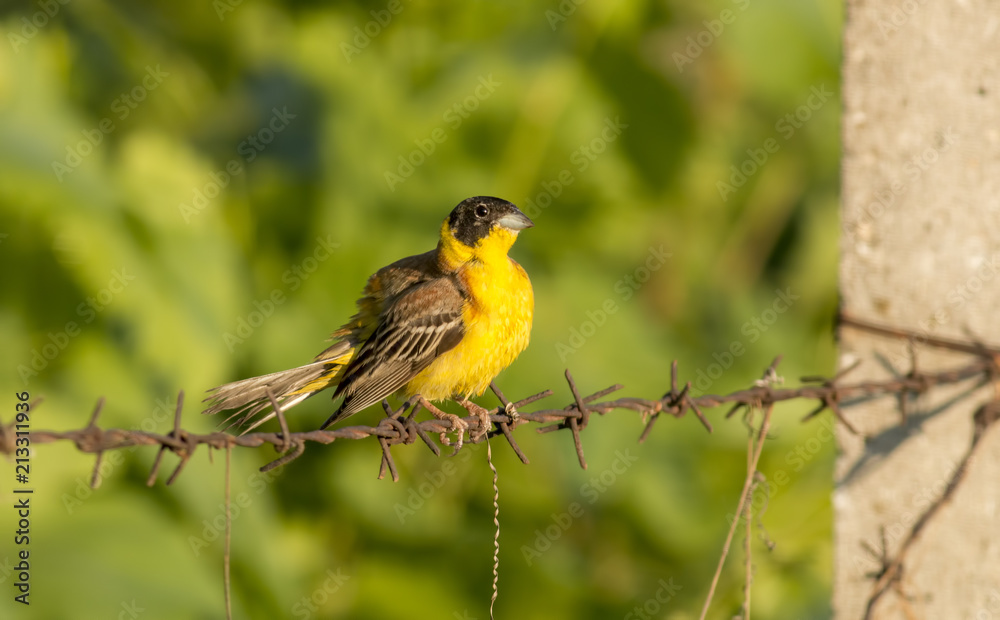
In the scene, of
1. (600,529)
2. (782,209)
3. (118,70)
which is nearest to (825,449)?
(600,529)

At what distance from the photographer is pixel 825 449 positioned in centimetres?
711

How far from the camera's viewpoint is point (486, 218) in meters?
4.45

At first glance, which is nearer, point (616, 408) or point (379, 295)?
point (616, 408)

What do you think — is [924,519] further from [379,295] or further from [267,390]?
[379,295]

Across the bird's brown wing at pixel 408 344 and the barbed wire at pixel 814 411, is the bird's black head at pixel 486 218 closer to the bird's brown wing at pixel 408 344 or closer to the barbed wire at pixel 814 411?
the bird's brown wing at pixel 408 344

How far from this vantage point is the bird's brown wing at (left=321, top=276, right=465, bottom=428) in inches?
168

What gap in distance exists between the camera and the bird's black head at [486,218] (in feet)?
14.6

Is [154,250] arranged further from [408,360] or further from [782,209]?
[782,209]

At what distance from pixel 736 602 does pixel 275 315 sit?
3429 millimetres

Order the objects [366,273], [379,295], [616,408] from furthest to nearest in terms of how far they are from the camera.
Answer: [366,273], [379,295], [616,408]

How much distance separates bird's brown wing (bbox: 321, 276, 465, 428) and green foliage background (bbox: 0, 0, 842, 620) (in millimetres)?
1484

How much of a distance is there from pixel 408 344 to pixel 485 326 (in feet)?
1.09

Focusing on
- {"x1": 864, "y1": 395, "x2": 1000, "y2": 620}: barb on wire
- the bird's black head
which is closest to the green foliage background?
{"x1": 864, "y1": 395, "x2": 1000, "y2": 620}: barb on wire

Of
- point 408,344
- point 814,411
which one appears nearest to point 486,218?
→ point 408,344
